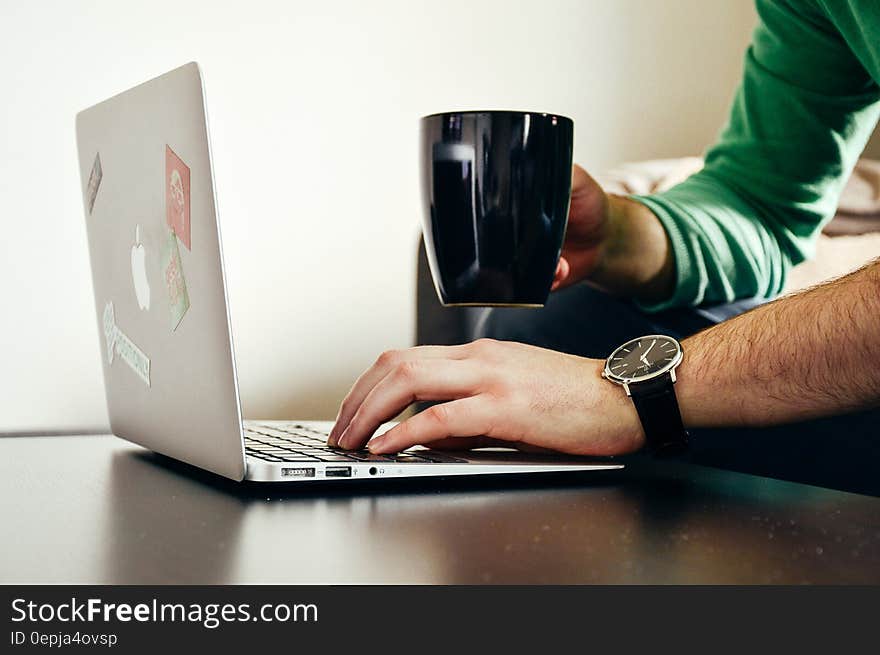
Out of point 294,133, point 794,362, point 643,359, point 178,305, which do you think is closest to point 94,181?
point 178,305

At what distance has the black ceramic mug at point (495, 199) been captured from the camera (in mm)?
676

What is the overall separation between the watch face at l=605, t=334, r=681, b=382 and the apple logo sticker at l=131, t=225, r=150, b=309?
1.19 ft

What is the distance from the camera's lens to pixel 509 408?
740 millimetres

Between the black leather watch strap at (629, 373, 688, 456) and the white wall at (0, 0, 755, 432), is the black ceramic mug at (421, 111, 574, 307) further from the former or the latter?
the white wall at (0, 0, 755, 432)

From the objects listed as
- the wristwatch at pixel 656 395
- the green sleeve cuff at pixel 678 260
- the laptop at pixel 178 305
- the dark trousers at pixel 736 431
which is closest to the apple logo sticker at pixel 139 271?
the laptop at pixel 178 305

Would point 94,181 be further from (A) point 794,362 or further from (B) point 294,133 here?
(B) point 294,133

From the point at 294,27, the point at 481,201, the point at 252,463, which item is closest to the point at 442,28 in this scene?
the point at 294,27

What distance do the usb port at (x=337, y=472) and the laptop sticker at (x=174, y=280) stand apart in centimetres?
14

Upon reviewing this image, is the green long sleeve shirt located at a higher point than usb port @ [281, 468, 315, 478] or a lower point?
higher

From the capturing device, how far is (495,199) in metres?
0.68

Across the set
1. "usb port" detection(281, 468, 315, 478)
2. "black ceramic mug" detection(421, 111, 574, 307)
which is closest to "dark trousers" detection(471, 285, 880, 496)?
"black ceramic mug" detection(421, 111, 574, 307)

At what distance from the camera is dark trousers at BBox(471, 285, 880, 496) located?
87 cm
